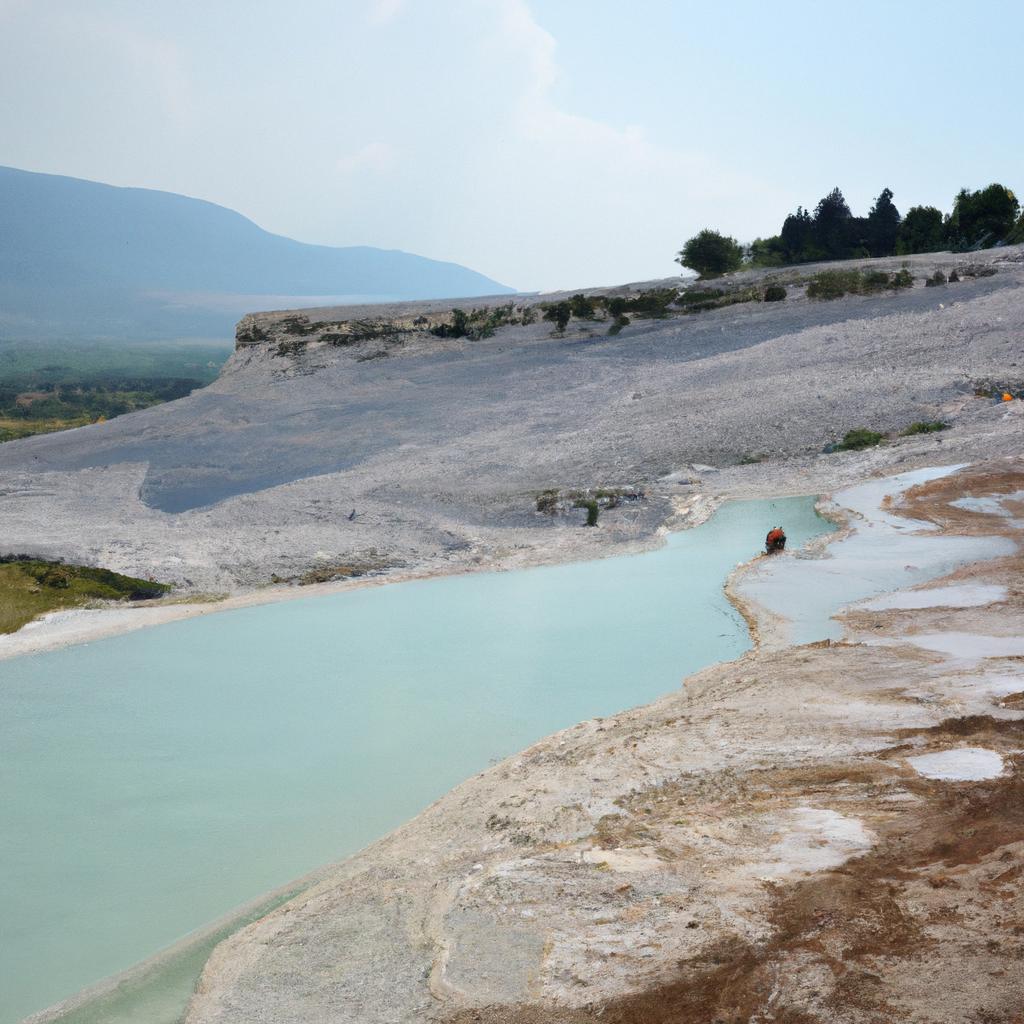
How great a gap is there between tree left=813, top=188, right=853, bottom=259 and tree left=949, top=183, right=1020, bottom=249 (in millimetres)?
5403

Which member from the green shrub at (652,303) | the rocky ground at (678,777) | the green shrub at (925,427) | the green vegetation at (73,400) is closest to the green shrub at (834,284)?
the green shrub at (652,303)

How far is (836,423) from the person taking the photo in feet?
94.8

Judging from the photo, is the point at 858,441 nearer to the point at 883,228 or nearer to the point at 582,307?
the point at 582,307

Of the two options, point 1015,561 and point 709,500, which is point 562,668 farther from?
point 709,500

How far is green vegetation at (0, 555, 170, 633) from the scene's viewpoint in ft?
61.6

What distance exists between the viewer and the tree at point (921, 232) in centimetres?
5400

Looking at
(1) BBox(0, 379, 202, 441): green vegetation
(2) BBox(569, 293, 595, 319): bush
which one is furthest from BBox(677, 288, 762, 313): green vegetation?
(1) BBox(0, 379, 202, 441): green vegetation

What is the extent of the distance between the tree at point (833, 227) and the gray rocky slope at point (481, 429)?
12.9m

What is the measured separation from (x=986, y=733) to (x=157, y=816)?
909cm

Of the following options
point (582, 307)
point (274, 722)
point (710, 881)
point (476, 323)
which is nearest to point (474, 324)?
point (476, 323)

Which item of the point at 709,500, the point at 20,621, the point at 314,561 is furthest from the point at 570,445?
the point at 20,621

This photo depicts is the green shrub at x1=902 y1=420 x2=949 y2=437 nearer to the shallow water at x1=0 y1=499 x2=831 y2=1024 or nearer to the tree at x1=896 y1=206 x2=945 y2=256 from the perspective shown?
the shallow water at x1=0 y1=499 x2=831 y2=1024

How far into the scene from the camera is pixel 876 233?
55.8 metres

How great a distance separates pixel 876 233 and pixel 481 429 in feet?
111
